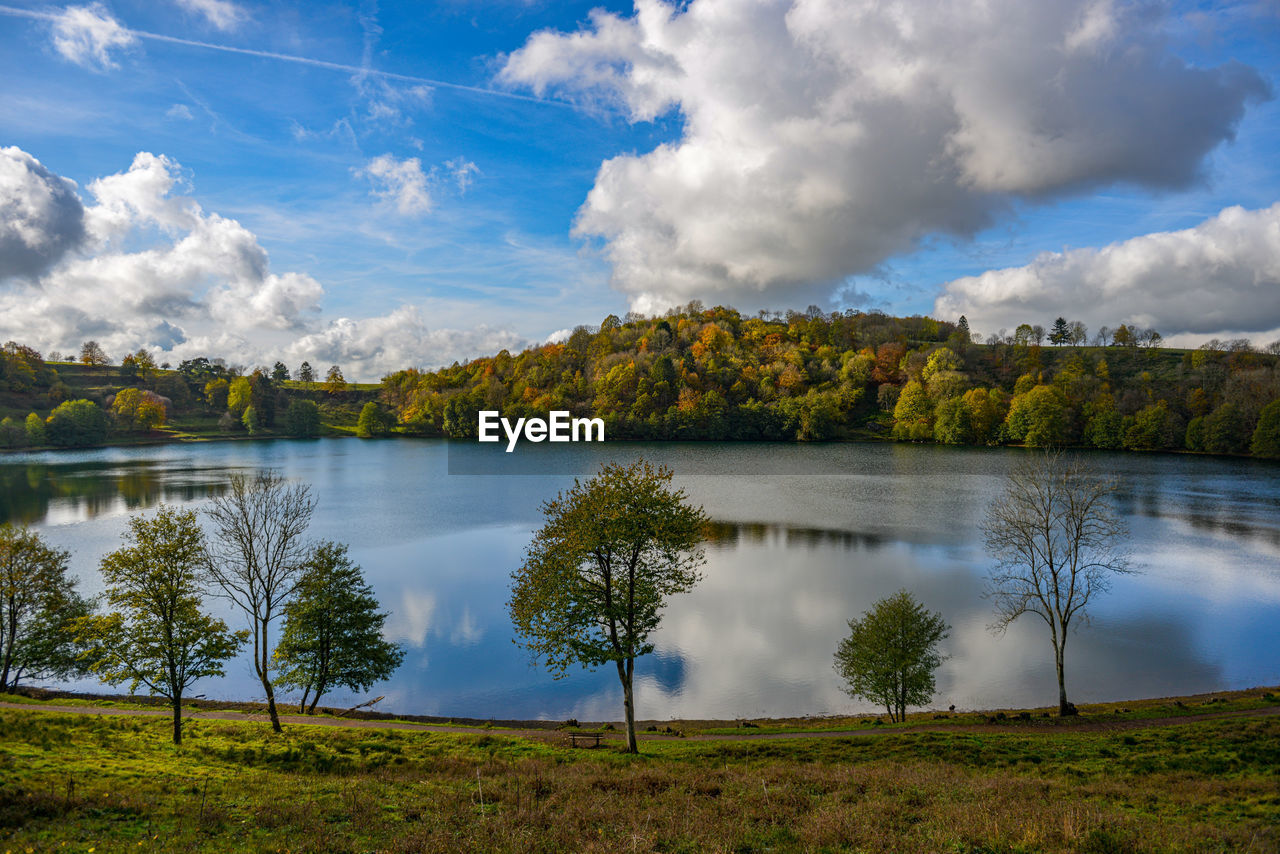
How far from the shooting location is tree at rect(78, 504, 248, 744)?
17.4 meters

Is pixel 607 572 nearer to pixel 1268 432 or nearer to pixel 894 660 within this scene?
pixel 894 660

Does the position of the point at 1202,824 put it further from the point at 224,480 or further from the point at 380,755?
the point at 224,480

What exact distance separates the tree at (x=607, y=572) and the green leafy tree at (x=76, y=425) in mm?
128944

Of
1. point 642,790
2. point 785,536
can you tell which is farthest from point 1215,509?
point 642,790

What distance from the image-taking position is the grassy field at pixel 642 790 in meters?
7.99

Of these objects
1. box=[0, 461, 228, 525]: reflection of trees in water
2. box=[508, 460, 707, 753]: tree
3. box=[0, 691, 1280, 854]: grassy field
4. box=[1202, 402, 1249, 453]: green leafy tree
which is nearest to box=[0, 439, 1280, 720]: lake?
box=[0, 461, 228, 525]: reflection of trees in water

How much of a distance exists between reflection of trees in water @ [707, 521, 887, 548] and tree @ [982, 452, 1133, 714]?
834 cm

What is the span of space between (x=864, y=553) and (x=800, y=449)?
6792 cm

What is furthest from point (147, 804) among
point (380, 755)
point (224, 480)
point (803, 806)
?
point (224, 480)

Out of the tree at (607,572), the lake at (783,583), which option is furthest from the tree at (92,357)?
the tree at (607,572)

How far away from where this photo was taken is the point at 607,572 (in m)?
19.4

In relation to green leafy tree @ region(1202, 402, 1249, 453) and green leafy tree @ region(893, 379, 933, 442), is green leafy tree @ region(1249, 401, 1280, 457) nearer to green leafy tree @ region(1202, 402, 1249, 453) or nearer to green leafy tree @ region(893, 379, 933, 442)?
green leafy tree @ region(1202, 402, 1249, 453)

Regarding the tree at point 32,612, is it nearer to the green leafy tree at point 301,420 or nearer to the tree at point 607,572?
the tree at point 607,572

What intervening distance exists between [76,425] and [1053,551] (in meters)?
142
